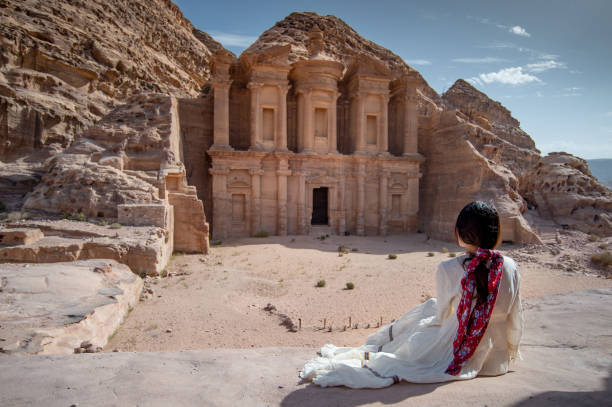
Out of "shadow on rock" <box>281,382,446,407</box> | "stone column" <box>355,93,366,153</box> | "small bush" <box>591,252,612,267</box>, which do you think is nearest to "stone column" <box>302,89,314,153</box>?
"stone column" <box>355,93,366,153</box>

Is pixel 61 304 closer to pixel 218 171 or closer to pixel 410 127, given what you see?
pixel 218 171

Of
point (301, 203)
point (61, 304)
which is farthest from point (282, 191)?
point (61, 304)

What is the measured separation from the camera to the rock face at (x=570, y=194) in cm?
1859

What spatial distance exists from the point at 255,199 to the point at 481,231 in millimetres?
16693

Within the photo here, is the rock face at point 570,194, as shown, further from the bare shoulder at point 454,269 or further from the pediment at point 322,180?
the bare shoulder at point 454,269

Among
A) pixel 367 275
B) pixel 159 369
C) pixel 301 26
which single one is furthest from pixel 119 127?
pixel 301 26

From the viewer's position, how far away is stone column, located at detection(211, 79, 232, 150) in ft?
62.5

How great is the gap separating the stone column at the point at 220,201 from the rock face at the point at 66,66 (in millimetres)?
7006

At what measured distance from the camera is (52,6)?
61.3 ft

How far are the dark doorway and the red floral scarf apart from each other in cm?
1972

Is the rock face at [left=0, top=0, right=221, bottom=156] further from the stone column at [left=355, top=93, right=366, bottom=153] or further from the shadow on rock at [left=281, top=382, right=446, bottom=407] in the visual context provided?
the shadow on rock at [left=281, top=382, right=446, bottom=407]

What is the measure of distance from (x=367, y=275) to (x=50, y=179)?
464 inches

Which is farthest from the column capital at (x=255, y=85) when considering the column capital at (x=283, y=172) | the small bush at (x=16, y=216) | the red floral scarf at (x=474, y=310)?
the red floral scarf at (x=474, y=310)

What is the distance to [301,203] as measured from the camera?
19750 millimetres
